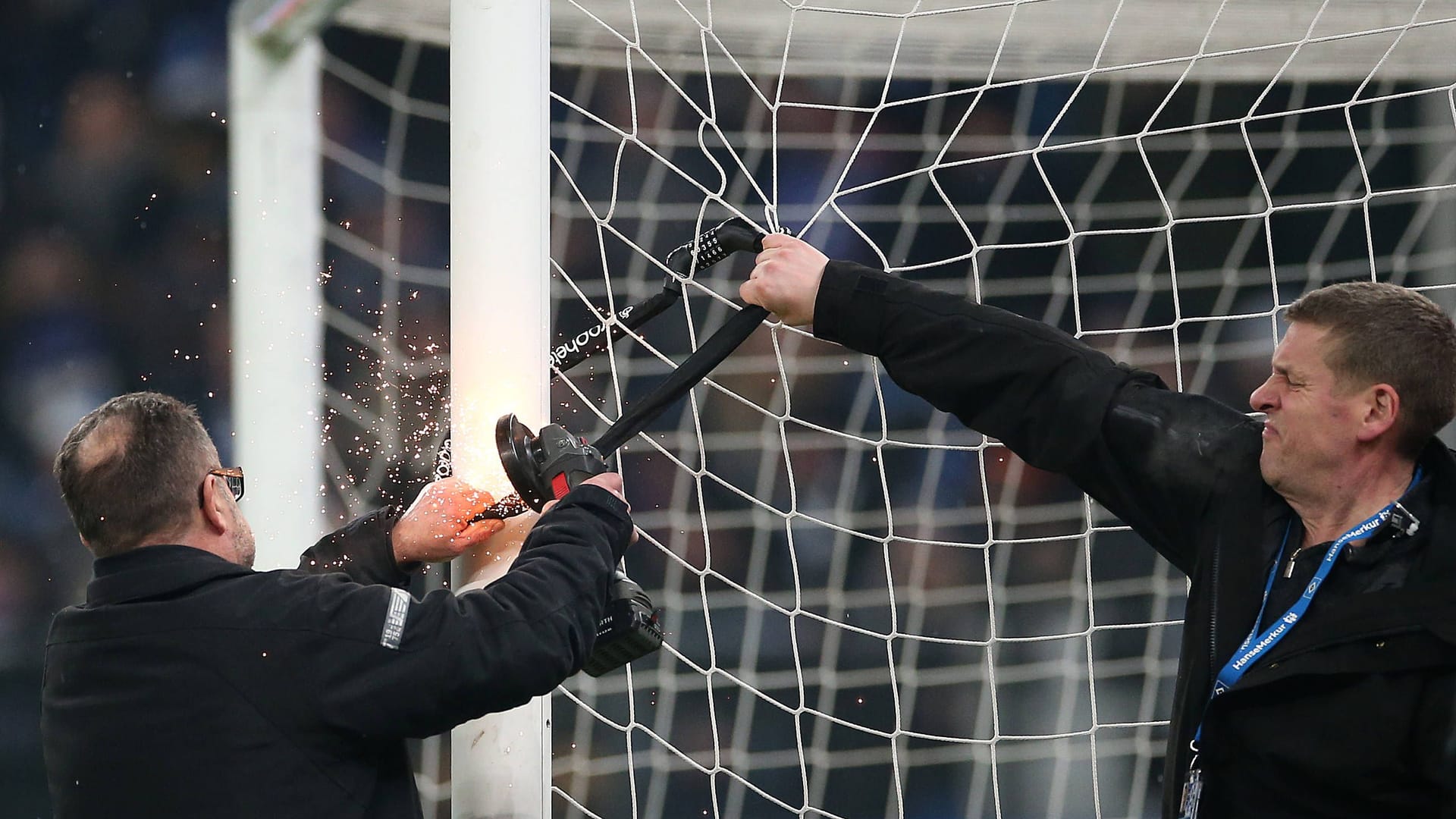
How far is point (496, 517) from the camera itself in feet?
4.53

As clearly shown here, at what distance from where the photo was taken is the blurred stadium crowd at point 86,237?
11.7 ft

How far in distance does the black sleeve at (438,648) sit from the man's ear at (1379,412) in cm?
75

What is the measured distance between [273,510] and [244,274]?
37cm

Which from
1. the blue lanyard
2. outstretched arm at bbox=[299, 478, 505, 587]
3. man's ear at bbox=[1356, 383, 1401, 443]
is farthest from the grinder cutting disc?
man's ear at bbox=[1356, 383, 1401, 443]

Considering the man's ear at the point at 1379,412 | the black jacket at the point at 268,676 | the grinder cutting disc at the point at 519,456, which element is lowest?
the black jacket at the point at 268,676

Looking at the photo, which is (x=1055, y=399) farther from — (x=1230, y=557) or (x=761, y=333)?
(x=761, y=333)

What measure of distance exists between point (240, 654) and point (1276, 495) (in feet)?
3.26

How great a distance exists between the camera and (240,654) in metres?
1.16

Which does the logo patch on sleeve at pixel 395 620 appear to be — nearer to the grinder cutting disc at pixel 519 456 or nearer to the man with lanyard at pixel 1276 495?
the grinder cutting disc at pixel 519 456

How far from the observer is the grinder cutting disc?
1.32 meters

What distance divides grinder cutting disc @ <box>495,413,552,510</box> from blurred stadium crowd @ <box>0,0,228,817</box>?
247 centimetres

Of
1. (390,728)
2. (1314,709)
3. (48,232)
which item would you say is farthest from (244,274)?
(48,232)

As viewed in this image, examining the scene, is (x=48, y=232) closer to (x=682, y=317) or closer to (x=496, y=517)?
(x=682, y=317)

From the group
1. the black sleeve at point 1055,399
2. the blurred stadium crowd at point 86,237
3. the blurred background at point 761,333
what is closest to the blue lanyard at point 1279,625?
the black sleeve at point 1055,399
